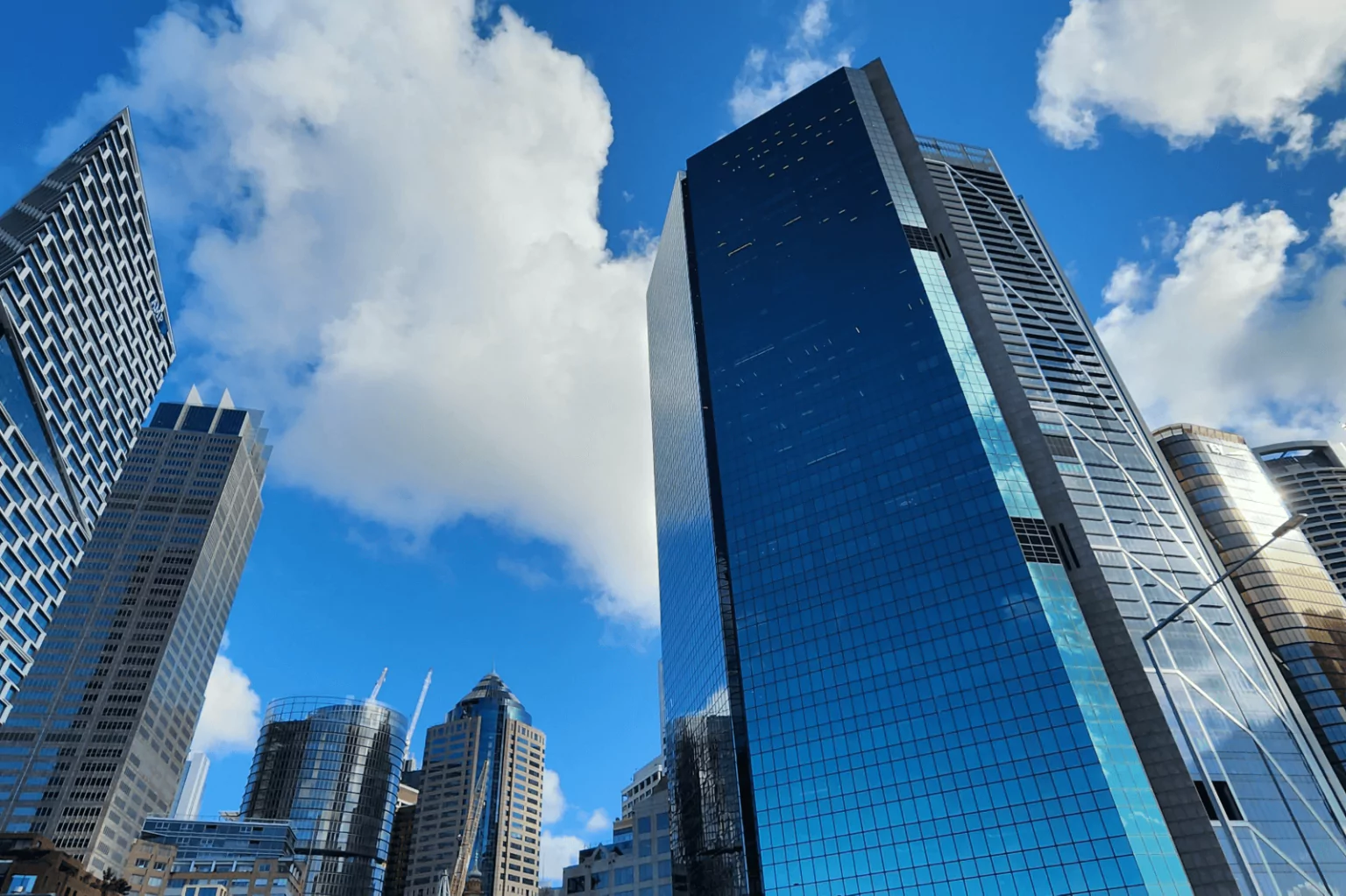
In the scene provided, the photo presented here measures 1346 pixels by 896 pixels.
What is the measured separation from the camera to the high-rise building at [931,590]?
82625mm

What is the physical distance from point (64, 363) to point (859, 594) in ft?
351

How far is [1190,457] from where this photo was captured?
141625 millimetres

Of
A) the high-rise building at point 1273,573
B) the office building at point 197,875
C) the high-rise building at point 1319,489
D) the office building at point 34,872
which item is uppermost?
the high-rise building at point 1319,489

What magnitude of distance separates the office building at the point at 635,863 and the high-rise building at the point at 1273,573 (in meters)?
89.0

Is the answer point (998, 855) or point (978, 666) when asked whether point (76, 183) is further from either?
point (998, 855)

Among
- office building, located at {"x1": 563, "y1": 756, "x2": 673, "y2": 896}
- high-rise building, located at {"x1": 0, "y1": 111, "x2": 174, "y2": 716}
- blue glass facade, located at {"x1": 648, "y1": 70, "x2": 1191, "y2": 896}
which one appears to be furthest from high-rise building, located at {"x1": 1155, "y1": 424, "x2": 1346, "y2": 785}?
high-rise building, located at {"x1": 0, "y1": 111, "x2": 174, "y2": 716}

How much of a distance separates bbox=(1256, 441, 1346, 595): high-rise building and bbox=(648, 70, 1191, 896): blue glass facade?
316ft

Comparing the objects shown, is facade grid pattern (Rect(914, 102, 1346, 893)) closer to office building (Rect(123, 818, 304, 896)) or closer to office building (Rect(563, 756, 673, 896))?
office building (Rect(563, 756, 673, 896))

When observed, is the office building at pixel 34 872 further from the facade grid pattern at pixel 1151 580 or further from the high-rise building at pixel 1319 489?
the high-rise building at pixel 1319 489

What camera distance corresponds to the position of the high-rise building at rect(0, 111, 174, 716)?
10512 centimetres

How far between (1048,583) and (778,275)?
67.4 metres

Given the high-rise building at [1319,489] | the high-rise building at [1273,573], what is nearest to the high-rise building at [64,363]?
the high-rise building at [1273,573]

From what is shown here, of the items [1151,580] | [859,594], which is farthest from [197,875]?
[1151,580]

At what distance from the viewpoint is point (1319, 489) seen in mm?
174250
